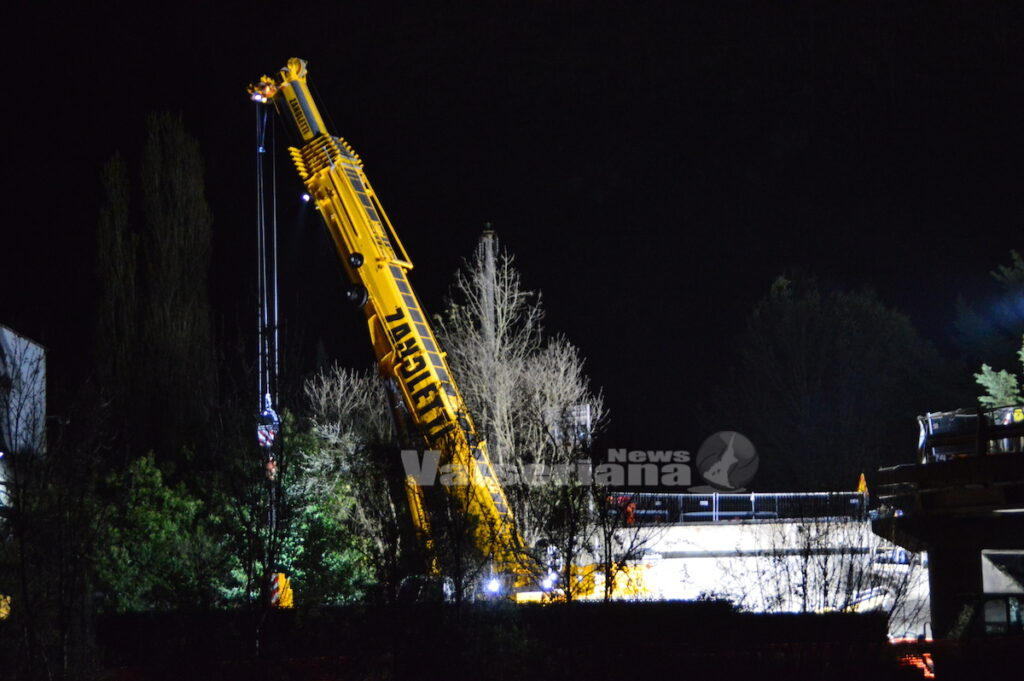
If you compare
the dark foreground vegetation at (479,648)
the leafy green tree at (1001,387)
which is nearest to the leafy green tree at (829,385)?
the leafy green tree at (1001,387)

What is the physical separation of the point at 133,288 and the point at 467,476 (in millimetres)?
14121

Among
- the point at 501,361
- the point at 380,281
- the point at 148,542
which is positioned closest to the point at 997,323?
the point at 501,361

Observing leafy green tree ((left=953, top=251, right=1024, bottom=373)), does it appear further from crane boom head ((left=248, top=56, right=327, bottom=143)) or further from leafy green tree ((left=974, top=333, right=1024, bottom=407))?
crane boom head ((left=248, top=56, right=327, bottom=143))

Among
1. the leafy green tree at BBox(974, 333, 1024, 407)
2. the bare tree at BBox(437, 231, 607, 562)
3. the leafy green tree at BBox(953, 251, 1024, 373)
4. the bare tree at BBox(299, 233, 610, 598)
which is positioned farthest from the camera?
the leafy green tree at BBox(953, 251, 1024, 373)

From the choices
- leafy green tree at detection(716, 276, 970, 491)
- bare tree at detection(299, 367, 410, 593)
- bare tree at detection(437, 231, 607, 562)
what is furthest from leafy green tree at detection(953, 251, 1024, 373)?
bare tree at detection(299, 367, 410, 593)

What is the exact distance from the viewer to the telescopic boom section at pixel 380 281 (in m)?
18.6

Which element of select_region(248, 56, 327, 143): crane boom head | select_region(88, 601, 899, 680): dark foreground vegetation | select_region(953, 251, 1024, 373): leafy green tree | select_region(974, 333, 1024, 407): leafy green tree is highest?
select_region(248, 56, 327, 143): crane boom head

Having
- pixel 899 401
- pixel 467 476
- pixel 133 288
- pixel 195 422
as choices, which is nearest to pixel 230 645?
pixel 467 476

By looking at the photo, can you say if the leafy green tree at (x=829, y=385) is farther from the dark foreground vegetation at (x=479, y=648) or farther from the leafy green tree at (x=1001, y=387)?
the dark foreground vegetation at (x=479, y=648)

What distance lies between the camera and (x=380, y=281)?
2000 cm

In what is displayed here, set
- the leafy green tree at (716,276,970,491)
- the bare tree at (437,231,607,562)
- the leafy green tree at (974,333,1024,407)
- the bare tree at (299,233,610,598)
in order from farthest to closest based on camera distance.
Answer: the leafy green tree at (716,276,970,491)
the leafy green tree at (974,333,1024,407)
the bare tree at (437,231,607,562)
the bare tree at (299,233,610,598)

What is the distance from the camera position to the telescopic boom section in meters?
18.6

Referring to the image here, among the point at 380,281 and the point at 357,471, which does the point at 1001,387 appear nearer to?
the point at 380,281

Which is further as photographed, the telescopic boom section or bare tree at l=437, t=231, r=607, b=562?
bare tree at l=437, t=231, r=607, b=562
